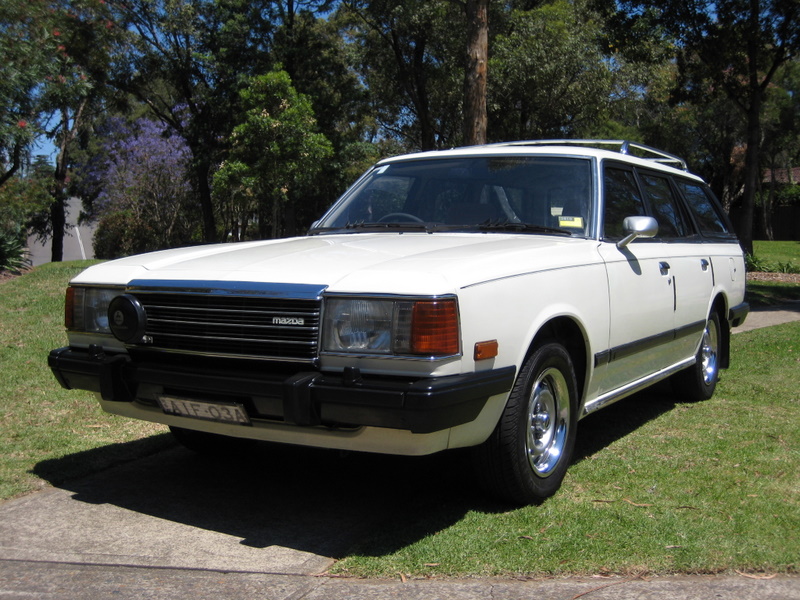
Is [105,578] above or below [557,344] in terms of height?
below

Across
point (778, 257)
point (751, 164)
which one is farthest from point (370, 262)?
point (778, 257)

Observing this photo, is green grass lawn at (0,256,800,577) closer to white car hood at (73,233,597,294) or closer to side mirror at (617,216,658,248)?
white car hood at (73,233,597,294)

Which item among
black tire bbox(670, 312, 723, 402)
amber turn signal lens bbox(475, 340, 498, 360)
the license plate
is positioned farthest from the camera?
black tire bbox(670, 312, 723, 402)

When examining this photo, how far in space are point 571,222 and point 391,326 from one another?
1.80 metres

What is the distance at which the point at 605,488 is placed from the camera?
4301 millimetres

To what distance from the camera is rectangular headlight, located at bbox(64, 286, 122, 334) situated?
160 inches

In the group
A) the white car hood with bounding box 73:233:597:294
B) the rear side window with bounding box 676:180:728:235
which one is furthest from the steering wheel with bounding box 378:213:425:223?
the rear side window with bounding box 676:180:728:235

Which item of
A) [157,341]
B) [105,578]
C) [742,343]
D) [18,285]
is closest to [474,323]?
[157,341]

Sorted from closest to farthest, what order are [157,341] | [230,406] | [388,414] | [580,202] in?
[388,414] < [230,406] < [157,341] < [580,202]

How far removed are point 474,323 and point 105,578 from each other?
1.78 m

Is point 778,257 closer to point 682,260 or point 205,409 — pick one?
point 682,260

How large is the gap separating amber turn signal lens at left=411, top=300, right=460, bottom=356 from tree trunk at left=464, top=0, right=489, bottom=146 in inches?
356

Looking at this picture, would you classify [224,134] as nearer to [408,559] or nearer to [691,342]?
[691,342]

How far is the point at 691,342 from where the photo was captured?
234 inches
